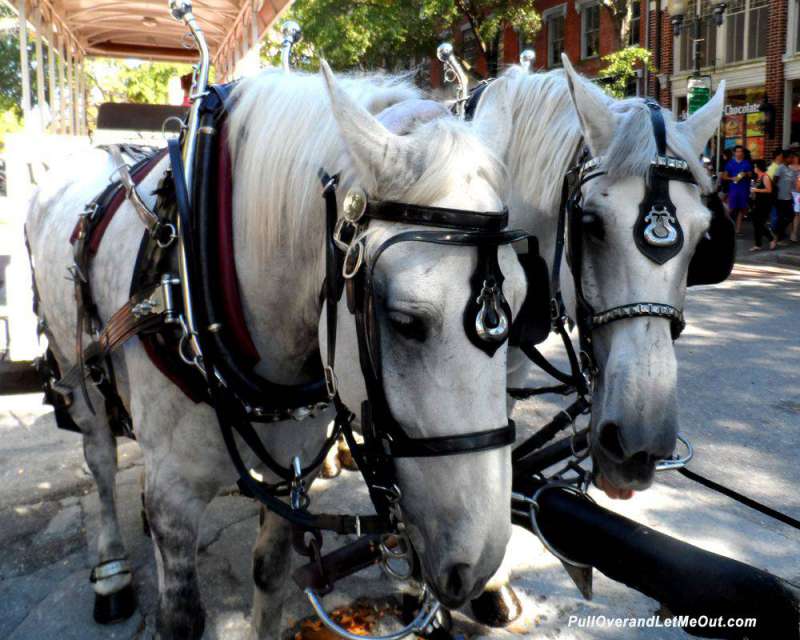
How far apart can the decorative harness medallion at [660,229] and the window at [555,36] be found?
825 inches

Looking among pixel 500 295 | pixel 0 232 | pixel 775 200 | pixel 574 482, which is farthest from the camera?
pixel 775 200

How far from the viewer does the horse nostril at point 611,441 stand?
1.98 metres

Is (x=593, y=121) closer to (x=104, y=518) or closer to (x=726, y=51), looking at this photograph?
(x=104, y=518)

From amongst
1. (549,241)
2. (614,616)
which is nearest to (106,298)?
(549,241)

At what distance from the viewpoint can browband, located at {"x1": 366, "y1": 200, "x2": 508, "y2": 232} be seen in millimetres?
1295

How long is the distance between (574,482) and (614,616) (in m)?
0.78

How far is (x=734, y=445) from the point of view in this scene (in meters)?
4.17

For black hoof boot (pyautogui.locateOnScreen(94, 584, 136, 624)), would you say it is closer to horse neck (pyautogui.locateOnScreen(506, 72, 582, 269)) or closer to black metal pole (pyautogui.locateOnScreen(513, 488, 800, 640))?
black metal pole (pyautogui.locateOnScreen(513, 488, 800, 640))

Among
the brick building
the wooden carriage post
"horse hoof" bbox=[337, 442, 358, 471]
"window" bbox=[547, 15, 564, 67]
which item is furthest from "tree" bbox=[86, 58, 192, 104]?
"horse hoof" bbox=[337, 442, 358, 471]

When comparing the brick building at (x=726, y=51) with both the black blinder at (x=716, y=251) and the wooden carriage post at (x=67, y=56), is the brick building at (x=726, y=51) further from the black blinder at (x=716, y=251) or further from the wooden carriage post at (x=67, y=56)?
the black blinder at (x=716, y=251)

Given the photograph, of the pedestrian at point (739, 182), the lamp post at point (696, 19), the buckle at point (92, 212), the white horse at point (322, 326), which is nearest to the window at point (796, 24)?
the lamp post at point (696, 19)


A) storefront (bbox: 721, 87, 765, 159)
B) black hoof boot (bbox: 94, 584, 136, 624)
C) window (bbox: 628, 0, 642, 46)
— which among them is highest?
window (bbox: 628, 0, 642, 46)

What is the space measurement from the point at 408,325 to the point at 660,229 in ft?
3.58

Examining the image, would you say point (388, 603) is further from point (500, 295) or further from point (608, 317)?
point (500, 295)
